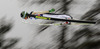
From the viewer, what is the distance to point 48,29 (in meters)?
4.65

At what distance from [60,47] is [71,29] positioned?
596mm

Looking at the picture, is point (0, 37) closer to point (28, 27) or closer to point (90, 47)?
point (28, 27)

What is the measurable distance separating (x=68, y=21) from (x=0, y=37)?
225 centimetres

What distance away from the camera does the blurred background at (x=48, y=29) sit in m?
4.36

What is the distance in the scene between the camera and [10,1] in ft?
16.3

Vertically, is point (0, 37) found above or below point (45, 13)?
above

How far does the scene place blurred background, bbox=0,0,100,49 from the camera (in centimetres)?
436

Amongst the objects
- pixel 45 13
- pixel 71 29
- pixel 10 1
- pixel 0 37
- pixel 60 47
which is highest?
pixel 10 1

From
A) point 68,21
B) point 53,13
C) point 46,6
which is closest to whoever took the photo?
point 68,21

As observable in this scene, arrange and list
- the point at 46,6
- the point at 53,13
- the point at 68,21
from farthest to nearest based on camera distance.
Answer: the point at 46,6 < the point at 53,13 < the point at 68,21

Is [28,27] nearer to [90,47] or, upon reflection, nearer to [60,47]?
[60,47]

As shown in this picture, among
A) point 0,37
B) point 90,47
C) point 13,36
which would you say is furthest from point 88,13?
point 0,37

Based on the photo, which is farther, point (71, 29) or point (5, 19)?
point (5, 19)

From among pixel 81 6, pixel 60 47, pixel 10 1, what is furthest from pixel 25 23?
pixel 81 6
